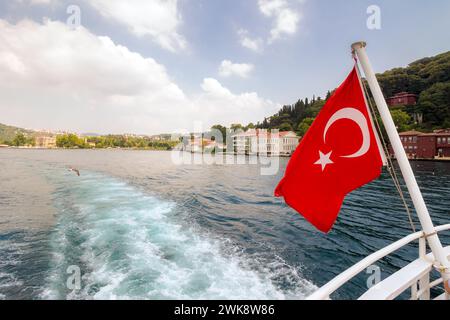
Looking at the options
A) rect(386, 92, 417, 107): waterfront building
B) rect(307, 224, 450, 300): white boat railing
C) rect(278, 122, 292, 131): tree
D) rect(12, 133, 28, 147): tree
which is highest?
rect(386, 92, 417, 107): waterfront building

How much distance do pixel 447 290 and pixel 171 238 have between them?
706 cm

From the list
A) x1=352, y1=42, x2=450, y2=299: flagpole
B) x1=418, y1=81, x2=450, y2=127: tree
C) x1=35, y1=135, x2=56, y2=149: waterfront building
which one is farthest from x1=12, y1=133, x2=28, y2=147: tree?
x1=418, y1=81, x2=450, y2=127: tree

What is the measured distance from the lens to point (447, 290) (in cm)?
251

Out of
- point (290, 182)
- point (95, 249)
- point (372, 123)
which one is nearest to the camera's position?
point (372, 123)

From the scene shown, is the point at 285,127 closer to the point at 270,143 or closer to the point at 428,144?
the point at 270,143

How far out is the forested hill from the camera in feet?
205

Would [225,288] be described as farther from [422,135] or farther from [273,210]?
[422,135]

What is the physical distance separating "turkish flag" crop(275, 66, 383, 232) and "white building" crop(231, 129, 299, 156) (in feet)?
255

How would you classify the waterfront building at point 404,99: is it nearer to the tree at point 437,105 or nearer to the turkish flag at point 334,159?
the tree at point 437,105

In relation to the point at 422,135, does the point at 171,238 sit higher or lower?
lower

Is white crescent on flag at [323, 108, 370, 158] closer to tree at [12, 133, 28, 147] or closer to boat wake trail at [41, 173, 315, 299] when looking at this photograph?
boat wake trail at [41, 173, 315, 299]

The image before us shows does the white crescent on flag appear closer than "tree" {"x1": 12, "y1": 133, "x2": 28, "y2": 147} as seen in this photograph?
Yes

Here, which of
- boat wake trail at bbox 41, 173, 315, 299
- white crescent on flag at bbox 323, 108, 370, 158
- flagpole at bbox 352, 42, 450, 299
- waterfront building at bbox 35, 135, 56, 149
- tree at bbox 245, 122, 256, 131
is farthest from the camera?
waterfront building at bbox 35, 135, 56, 149

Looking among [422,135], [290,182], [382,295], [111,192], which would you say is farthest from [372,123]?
[422,135]
